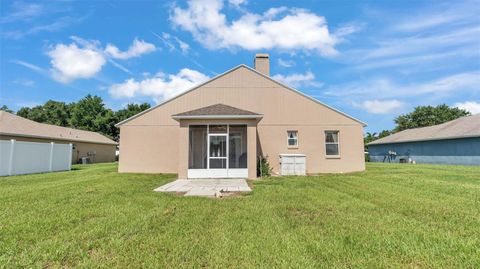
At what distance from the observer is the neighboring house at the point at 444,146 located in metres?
21.8

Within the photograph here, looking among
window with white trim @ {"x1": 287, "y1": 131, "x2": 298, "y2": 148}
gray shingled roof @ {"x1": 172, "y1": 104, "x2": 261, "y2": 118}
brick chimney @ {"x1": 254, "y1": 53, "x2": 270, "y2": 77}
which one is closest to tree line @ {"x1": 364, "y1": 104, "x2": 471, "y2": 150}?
brick chimney @ {"x1": 254, "y1": 53, "x2": 270, "y2": 77}

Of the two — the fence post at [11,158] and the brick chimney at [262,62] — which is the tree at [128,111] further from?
the brick chimney at [262,62]

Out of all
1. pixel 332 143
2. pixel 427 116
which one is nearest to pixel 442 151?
pixel 332 143

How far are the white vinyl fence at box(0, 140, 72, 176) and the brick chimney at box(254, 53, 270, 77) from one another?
50.7 feet

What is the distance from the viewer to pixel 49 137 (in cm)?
2278

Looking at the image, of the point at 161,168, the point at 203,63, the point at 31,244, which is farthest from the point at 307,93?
the point at 31,244

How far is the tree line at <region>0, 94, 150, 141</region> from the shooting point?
154 ft

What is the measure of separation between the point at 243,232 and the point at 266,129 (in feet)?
41.5

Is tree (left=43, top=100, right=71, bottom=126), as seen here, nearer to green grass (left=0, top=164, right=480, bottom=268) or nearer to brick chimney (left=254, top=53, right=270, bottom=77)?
brick chimney (left=254, top=53, right=270, bottom=77)

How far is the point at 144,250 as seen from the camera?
12.1 ft

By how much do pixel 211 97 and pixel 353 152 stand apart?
10.1 m

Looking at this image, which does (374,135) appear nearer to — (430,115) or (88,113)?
(430,115)

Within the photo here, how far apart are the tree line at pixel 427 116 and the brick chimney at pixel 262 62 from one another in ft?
121

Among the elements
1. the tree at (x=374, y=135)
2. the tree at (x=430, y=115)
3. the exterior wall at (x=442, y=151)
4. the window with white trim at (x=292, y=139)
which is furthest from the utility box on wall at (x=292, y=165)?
the tree at (x=430, y=115)
